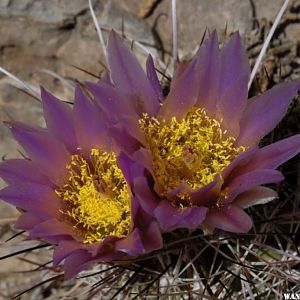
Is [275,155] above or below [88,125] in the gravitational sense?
below

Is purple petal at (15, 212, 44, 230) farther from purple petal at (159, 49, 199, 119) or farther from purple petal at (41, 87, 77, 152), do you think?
purple petal at (159, 49, 199, 119)

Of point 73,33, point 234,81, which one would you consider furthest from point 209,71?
point 73,33

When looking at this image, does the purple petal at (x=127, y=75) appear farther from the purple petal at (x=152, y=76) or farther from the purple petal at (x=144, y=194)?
the purple petal at (x=144, y=194)

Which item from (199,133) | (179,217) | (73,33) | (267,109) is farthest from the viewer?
(73,33)

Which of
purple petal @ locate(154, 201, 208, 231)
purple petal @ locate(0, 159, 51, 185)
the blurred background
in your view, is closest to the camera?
purple petal @ locate(154, 201, 208, 231)

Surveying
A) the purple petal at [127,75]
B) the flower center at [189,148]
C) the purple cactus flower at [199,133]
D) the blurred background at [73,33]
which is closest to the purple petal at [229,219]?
the purple cactus flower at [199,133]

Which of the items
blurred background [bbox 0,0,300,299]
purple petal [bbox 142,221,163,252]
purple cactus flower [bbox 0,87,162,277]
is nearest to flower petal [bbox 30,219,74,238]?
purple cactus flower [bbox 0,87,162,277]

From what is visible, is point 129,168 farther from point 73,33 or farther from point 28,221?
point 73,33
